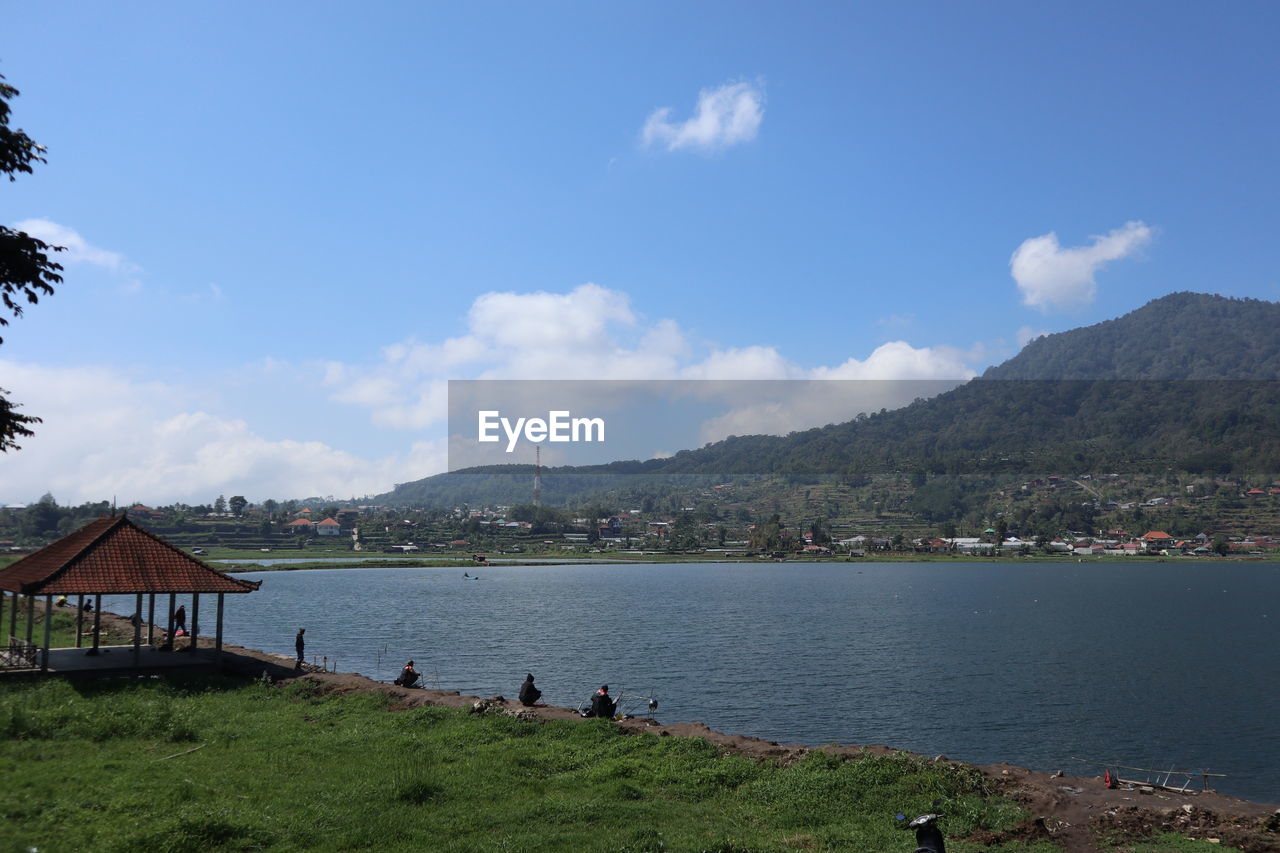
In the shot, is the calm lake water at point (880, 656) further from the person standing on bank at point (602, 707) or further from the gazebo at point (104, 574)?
the gazebo at point (104, 574)

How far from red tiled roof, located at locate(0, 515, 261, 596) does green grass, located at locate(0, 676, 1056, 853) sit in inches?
154

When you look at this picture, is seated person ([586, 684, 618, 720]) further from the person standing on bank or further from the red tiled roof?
the red tiled roof

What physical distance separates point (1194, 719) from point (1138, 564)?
16471 cm

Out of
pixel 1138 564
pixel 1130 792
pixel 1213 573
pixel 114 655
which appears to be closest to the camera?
pixel 1130 792

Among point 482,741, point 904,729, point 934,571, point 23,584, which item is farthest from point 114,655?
point 934,571

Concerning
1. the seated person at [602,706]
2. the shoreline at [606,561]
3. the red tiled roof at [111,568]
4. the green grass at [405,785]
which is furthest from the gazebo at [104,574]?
the shoreline at [606,561]

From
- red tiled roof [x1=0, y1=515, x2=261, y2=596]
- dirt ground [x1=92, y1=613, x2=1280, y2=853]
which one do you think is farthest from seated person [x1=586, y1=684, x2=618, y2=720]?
red tiled roof [x1=0, y1=515, x2=261, y2=596]

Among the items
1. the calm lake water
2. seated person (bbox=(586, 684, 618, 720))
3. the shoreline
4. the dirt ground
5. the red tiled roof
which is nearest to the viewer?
the dirt ground

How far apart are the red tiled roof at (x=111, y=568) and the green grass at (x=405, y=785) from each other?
3.90 m

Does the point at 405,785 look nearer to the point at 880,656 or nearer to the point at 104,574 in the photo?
the point at 104,574

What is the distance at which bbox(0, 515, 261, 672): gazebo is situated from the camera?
27.0m

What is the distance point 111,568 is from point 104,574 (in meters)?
0.43

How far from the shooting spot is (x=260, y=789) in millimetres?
15648

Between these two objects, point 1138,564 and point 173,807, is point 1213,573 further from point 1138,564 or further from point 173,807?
point 173,807
